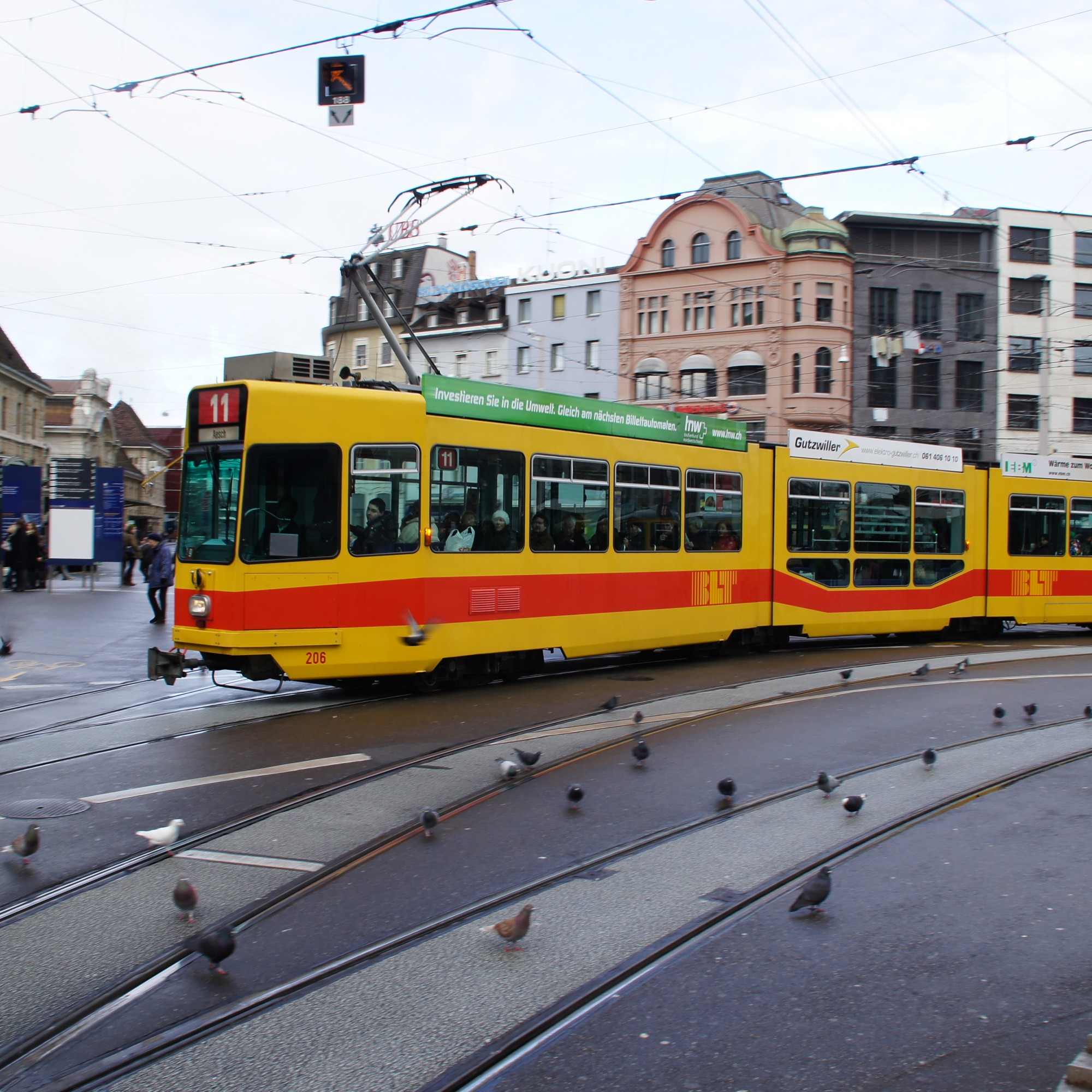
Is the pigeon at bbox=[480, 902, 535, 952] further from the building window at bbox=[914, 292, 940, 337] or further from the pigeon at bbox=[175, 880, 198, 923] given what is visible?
the building window at bbox=[914, 292, 940, 337]

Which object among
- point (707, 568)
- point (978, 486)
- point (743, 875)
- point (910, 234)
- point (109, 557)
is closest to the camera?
point (743, 875)

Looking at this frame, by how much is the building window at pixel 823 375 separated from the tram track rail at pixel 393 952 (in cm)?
4053

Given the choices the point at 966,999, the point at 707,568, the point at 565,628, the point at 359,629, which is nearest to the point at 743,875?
the point at 966,999

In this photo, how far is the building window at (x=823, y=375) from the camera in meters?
45.8

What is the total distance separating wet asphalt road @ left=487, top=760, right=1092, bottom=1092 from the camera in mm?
3518

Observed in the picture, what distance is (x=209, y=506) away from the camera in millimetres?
10250

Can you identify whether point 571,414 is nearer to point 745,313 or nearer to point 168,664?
point 168,664

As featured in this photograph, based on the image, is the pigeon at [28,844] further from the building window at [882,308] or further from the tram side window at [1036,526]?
the building window at [882,308]

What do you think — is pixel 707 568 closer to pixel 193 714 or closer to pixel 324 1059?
pixel 193 714

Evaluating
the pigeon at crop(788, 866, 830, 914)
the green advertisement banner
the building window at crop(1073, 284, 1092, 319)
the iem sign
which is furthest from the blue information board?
the building window at crop(1073, 284, 1092, 319)

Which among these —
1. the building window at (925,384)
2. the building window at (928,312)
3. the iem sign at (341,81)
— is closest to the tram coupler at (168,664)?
the iem sign at (341,81)

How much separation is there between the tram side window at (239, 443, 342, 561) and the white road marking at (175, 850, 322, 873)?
14.7 ft

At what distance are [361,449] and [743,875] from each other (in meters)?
6.13

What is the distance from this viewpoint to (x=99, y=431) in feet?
266
